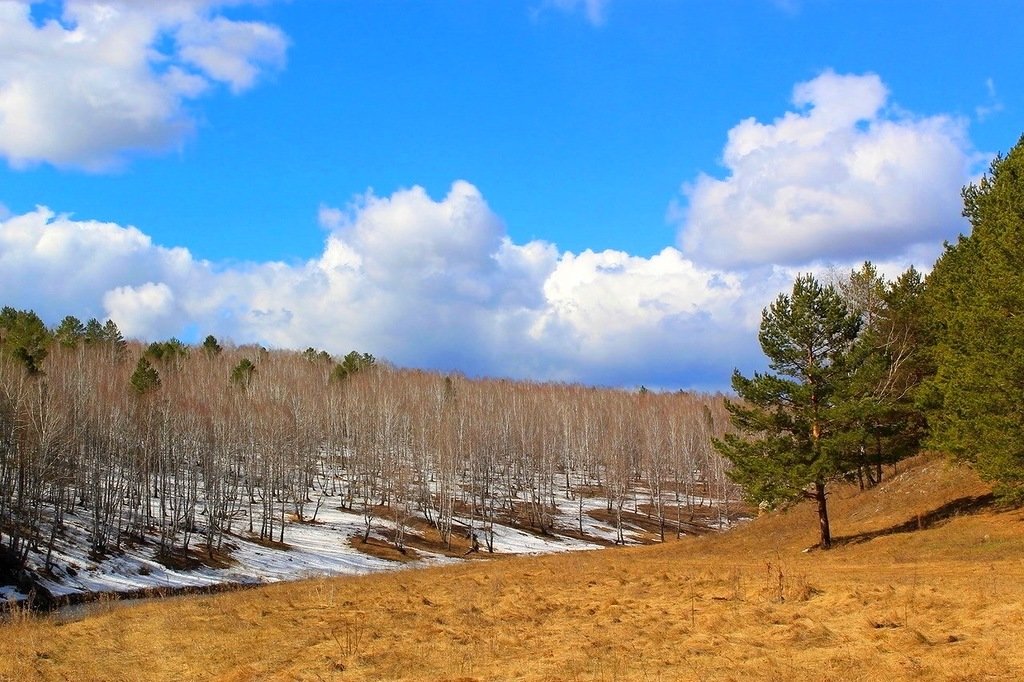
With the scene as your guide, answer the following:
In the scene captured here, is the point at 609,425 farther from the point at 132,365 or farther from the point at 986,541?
the point at 986,541

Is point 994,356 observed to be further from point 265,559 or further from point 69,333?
point 69,333

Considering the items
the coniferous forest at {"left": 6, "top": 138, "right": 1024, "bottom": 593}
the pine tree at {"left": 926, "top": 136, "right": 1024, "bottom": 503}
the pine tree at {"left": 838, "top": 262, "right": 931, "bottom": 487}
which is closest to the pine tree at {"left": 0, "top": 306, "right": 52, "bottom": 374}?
the coniferous forest at {"left": 6, "top": 138, "right": 1024, "bottom": 593}

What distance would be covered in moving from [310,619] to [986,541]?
22952 mm

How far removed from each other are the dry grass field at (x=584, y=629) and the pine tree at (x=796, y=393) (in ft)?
25.8

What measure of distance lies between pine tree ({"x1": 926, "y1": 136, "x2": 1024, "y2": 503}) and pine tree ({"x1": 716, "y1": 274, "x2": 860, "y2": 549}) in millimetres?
4215

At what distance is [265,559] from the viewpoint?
54.4 metres

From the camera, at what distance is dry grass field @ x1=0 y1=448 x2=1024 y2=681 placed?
1189 centimetres

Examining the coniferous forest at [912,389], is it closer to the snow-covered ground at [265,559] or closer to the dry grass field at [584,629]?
the dry grass field at [584,629]

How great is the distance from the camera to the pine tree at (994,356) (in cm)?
2633

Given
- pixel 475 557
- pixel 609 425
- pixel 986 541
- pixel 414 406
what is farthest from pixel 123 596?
pixel 609 425

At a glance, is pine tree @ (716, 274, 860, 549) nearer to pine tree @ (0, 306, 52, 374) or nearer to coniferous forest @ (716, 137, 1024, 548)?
coniferous forest @ (716, 137, 1024, 548)

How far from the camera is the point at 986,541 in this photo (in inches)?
1105

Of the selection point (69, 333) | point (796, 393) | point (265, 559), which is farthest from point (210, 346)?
point (796, 393)

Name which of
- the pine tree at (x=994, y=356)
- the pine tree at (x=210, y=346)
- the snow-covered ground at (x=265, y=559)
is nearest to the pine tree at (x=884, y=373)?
the pine tree at (x=994, y=356)
